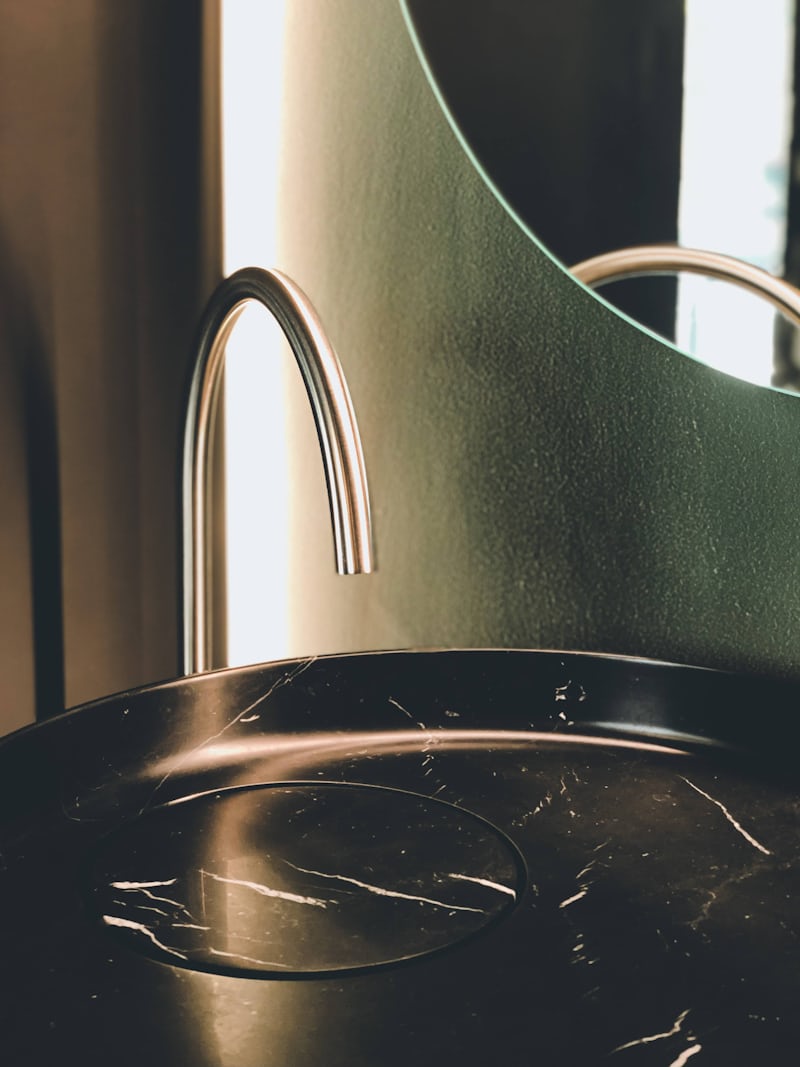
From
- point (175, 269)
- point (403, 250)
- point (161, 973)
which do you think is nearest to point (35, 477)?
point (175, 269)

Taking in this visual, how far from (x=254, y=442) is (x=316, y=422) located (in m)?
0.48

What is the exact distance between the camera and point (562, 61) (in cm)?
79

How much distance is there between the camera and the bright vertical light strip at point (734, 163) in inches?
27.5

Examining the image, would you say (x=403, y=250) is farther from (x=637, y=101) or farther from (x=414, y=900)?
(x=414, y=900)

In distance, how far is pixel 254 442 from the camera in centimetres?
101

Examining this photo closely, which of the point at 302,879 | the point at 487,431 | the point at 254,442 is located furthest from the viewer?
the point at 254,442

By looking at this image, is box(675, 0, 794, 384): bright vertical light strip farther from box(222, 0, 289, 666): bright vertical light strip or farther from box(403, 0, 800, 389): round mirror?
box(222, 0, 289, 666): bright vertical light strip

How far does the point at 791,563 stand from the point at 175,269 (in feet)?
1.88

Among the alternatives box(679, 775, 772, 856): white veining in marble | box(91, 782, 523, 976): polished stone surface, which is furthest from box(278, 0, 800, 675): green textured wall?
box(91, 782, 523, 976): polished stone surface

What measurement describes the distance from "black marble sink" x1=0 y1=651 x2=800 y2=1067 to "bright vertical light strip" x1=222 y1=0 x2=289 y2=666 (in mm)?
Result: 326

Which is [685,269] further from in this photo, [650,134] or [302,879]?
[302,879]

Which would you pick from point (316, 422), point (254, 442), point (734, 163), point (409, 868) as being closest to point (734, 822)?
point (409, 868)

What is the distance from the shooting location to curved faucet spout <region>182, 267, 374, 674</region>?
535mm

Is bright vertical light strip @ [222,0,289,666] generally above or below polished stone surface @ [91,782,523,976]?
above
